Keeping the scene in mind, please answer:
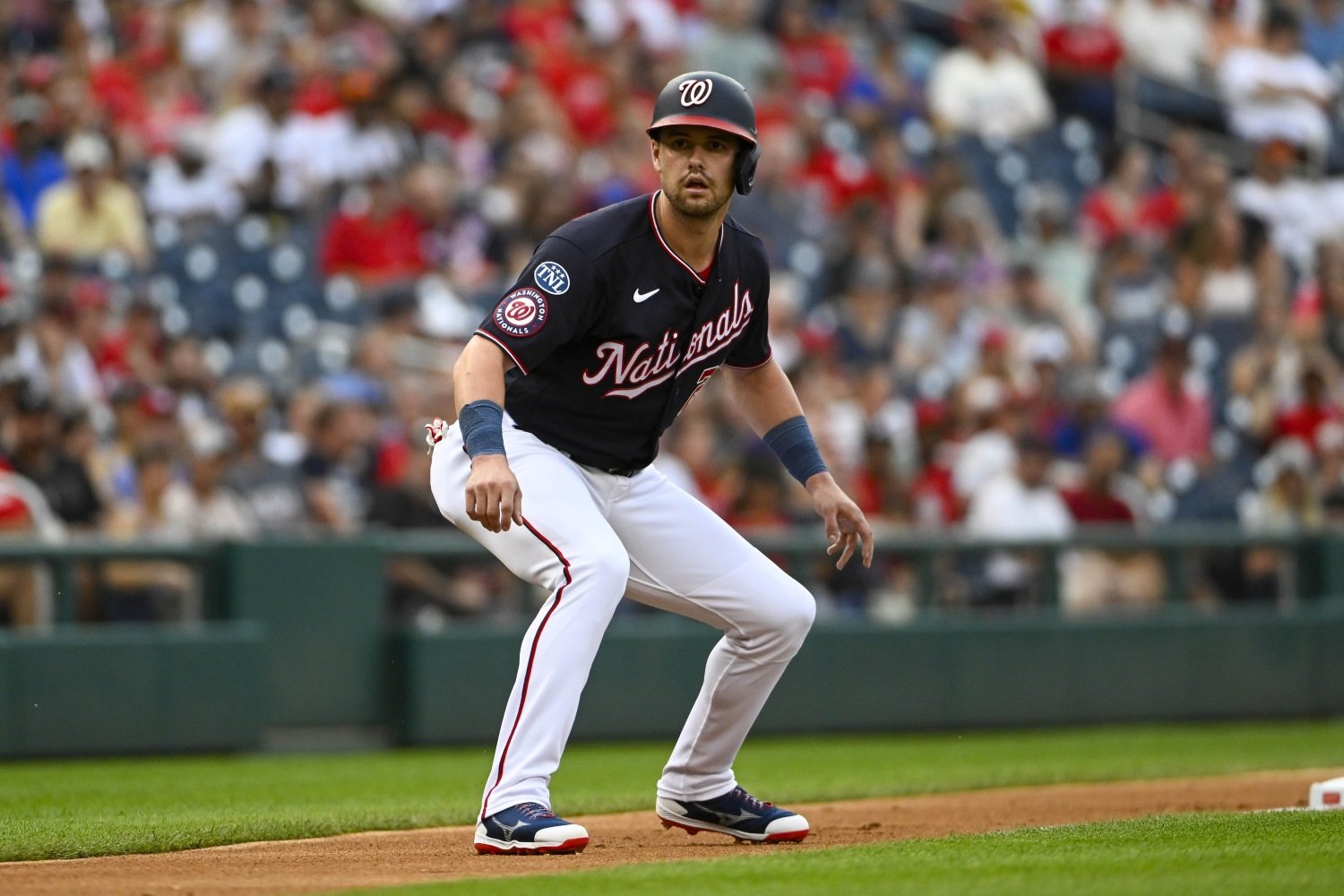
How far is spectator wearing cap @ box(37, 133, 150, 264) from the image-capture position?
11.1m

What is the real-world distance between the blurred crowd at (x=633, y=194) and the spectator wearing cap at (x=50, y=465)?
17 mm

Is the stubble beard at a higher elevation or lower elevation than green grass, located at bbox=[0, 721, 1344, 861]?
higher

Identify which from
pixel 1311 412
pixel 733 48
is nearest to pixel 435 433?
pixel 1311 412

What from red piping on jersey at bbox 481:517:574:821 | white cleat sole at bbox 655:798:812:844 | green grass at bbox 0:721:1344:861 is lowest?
green grass at bbox 0:721:1344:861

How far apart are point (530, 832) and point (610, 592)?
617 millimetres

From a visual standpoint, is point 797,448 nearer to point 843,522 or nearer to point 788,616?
point 843,522

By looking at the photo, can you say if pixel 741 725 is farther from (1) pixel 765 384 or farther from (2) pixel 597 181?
(2) pixel 597 181

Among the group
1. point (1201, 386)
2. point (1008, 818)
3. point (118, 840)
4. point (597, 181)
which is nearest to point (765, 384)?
point (1008, 818)

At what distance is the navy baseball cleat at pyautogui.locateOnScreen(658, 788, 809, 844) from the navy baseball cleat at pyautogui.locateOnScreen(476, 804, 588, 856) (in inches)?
24.7

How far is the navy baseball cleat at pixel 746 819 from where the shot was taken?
5.39 meters

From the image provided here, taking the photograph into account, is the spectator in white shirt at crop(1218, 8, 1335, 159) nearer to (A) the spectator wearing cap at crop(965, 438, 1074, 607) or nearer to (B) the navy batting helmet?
(A) the spectator wearing cap at crop(965, 438, 1074, 607)

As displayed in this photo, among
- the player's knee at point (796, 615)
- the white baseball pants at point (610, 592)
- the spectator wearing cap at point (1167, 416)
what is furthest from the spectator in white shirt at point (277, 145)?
the player's knee at point (796, 615)

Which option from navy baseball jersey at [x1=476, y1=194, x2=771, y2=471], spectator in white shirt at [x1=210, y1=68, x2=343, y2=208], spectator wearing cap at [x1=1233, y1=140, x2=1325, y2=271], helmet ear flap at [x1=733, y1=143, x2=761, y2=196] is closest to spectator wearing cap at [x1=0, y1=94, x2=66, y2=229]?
spectator in white shirt at [x1=210, y1=68, x2=343, y2=208]

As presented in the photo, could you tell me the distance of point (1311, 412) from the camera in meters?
12.4
